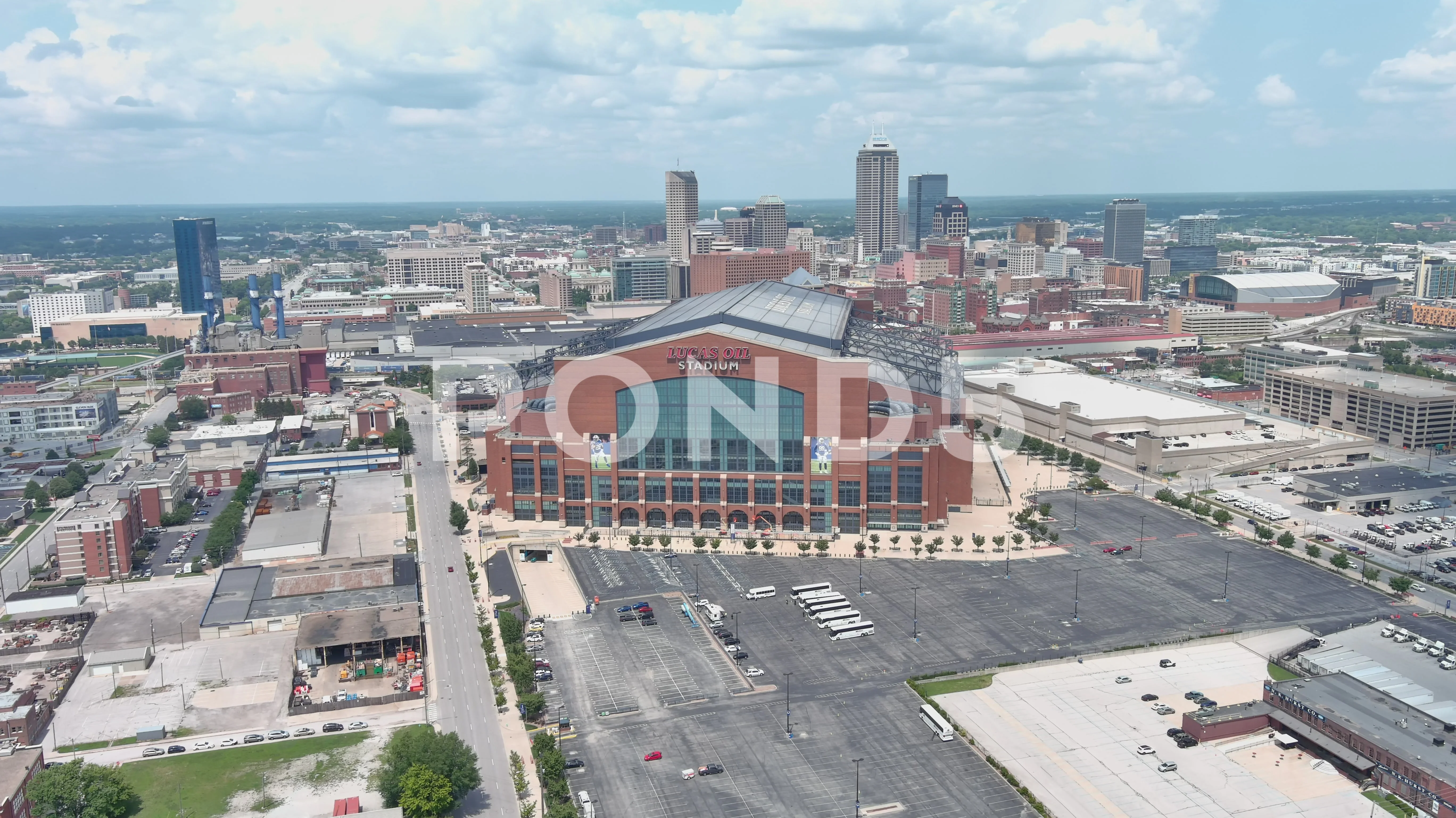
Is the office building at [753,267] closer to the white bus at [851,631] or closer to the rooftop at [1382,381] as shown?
the rooftop at [1382,381]

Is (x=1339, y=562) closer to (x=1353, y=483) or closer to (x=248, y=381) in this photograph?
(x=1353, y=483)

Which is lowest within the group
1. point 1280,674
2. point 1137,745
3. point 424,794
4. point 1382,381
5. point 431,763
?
point 1137,745

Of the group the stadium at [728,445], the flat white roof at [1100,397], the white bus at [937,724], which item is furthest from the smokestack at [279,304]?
the white bus at [937,724]

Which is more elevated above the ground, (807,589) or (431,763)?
(431,763)

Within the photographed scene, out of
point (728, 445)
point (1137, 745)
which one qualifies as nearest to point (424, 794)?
point (1137, 745)

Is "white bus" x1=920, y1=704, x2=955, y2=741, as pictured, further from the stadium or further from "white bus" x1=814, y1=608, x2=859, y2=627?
the stadium

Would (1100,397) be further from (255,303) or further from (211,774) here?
(255,303)
